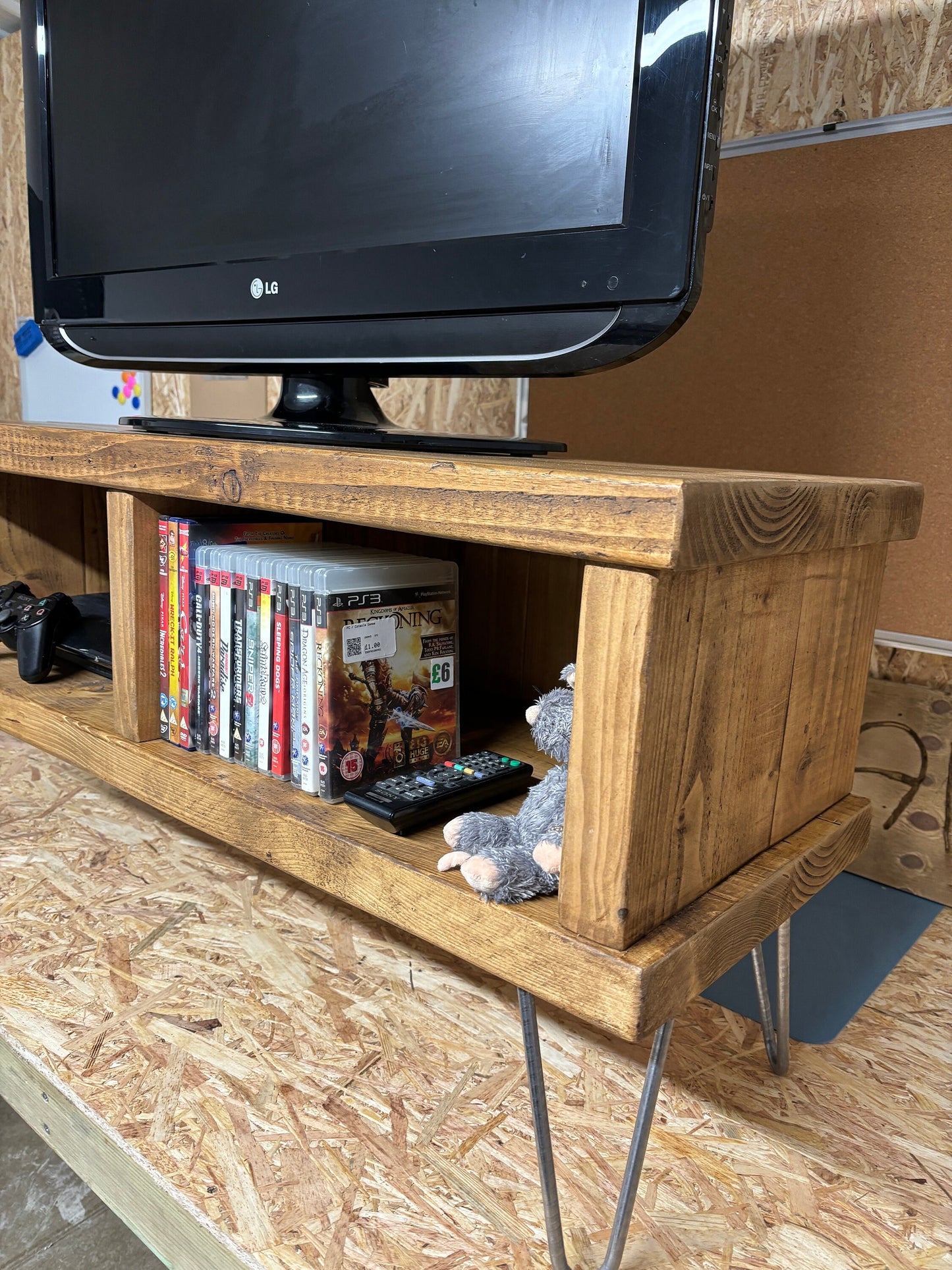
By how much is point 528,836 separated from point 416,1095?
310mm

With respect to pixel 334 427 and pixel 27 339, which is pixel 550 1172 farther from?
pixel 27 339

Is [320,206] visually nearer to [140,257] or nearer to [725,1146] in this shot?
[140,257]

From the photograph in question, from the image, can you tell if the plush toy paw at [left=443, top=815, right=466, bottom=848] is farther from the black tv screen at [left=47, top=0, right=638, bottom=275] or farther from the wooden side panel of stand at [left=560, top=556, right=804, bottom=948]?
the black tv screen at [left=47, top=0, right=638, bottom=275]

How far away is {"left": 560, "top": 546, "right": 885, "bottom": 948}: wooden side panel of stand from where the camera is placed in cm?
50

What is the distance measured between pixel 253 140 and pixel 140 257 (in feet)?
0.65

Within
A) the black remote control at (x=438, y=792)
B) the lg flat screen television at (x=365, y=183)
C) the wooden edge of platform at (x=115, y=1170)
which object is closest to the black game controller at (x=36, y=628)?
the lg flat screen television at (x=365, y=183)

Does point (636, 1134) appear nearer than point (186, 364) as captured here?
Yes

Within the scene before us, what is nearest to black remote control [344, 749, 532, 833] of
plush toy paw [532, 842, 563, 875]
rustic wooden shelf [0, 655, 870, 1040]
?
rustic wooden shelf [0, 655, 870, 1040]

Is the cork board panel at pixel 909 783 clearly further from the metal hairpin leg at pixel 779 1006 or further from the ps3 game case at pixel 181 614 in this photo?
the ps3 game case at pixel 181 614

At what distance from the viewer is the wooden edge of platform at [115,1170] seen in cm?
64

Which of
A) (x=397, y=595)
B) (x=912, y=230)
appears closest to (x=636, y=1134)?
(x=397, y=595)

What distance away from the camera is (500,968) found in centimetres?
59

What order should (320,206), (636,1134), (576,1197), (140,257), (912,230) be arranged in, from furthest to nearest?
(912,230) < (140,257) < (320,206) < (576,1197) < (636,1134)

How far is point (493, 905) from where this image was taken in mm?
583
